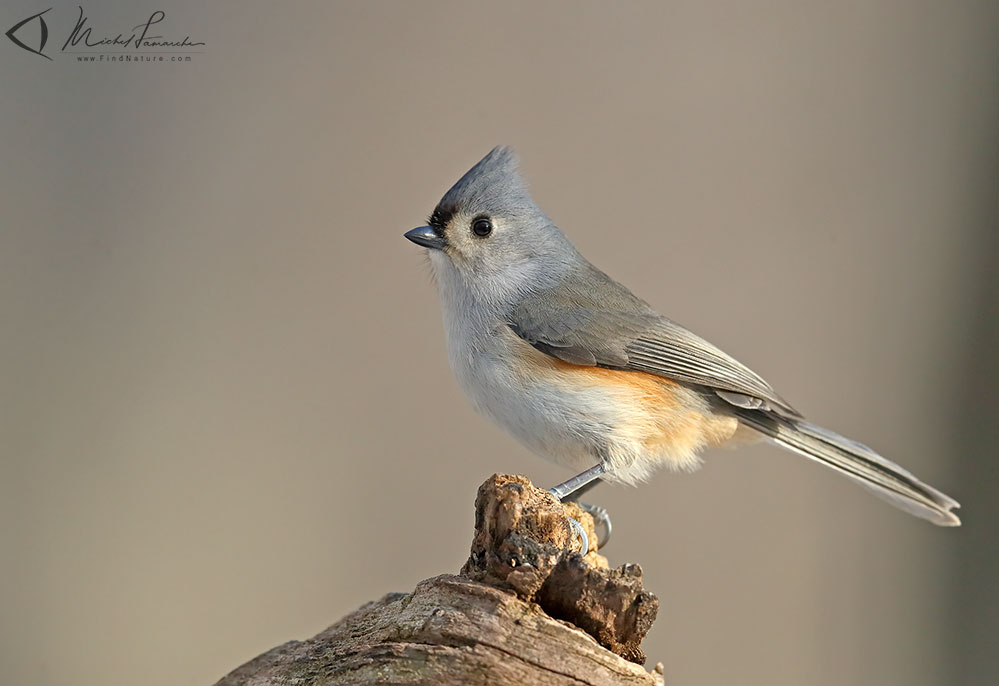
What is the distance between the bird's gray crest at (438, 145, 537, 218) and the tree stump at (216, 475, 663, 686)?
100 centimetres

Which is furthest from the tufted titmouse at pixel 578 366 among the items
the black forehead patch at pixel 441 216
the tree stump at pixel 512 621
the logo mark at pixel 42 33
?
the logo mark at pixel 42 33

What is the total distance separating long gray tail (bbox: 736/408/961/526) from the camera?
2.46m

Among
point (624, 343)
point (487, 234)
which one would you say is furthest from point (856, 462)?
point (487, 234)

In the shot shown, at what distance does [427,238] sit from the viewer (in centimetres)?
245

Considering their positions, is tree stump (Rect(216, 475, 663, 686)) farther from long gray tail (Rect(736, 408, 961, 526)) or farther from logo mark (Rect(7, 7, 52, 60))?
logo mark (Rect(7, 7, 52, 60))

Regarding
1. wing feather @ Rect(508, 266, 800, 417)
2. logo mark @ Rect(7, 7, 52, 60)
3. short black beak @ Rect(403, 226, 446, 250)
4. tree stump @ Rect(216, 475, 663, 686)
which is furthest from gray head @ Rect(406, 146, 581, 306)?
logo mark @ Rect(7, 7, 52, 60)

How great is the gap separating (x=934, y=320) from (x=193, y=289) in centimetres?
318

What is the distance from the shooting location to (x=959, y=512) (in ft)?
12.5

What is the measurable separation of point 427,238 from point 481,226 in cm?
16

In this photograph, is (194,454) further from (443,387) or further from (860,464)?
(860,464)

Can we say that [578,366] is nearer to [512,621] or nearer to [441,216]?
[441,216]

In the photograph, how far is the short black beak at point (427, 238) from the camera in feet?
7.97

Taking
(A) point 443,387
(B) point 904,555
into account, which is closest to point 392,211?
(A) point 443,387

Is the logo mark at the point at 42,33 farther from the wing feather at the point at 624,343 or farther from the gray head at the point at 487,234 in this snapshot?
the wing feather at the point at 624,343
